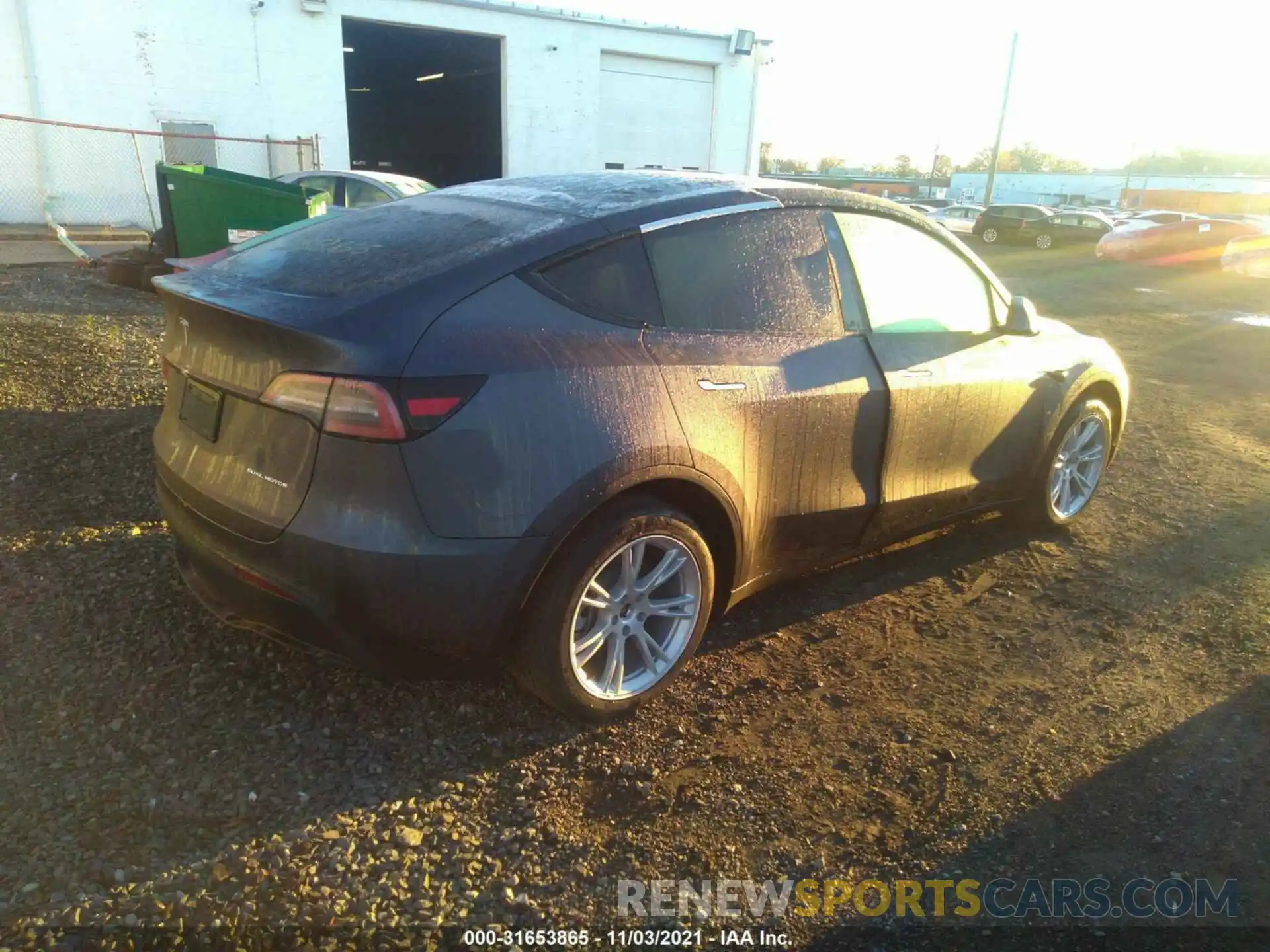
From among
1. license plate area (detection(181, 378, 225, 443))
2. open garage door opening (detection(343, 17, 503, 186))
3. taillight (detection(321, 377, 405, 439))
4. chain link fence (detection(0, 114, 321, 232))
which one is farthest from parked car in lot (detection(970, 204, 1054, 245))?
taillight (detection(321, 377, 405, 439))

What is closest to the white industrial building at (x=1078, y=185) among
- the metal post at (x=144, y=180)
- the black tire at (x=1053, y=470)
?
the metal post at (x=144, y=180)

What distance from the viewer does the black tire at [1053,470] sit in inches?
175

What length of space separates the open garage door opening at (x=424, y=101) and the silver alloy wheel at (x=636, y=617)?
68.5 feet

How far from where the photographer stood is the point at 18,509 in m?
3.96

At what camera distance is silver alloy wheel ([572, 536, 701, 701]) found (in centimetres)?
284

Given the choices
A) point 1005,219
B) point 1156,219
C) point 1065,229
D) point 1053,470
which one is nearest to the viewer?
point 1053,470

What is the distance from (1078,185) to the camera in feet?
238

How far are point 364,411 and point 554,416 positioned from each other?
515mm

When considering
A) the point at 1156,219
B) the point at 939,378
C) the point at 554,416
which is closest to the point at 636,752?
the point at 554,416

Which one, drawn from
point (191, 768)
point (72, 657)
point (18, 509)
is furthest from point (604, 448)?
point (18, 509)

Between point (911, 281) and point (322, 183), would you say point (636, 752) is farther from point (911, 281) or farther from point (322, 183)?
point (322, 183)

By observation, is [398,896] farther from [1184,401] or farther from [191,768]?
[1184,401]

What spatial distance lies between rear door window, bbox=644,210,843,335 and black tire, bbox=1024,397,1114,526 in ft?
5.49

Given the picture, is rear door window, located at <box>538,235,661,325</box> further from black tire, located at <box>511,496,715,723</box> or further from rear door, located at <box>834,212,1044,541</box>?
rear door, located at <box>834,212,1044,541</box>
